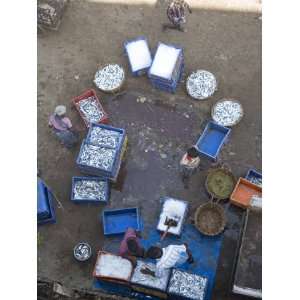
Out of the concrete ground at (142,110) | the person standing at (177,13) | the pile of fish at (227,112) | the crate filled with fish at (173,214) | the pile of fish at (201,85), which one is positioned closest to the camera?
the crate filled with fish at (173,214)

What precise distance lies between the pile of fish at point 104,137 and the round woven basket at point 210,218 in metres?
2.11

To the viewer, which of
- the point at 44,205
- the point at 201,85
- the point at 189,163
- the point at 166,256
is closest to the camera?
the point at 166,256

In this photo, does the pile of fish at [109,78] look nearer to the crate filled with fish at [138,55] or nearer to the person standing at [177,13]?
the crate filled with fish at [138,55]

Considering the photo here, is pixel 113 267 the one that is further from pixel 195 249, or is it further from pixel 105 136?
pixel 105 136

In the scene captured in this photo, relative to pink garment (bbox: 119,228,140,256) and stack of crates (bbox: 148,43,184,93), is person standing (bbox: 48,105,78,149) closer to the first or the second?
stack of crates (bbox: 148,43,184,93)

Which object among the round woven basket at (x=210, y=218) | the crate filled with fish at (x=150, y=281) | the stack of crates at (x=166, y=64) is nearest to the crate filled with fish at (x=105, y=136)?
the stack of crates at (x=166, y=64)

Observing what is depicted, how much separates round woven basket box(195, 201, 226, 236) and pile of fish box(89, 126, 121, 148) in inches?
83.1

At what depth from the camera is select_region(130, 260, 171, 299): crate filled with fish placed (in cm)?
789

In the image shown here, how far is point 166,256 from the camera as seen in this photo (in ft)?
25.2

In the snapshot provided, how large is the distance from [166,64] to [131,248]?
4051 millimetres

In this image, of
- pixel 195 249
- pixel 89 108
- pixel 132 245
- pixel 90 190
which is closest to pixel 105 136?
pixel 90 190

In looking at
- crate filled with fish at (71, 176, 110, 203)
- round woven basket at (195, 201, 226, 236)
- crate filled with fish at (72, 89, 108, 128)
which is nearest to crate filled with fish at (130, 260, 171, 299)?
round woven basket at (195, 201, 226, 236)

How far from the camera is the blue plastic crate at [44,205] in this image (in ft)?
28.4
